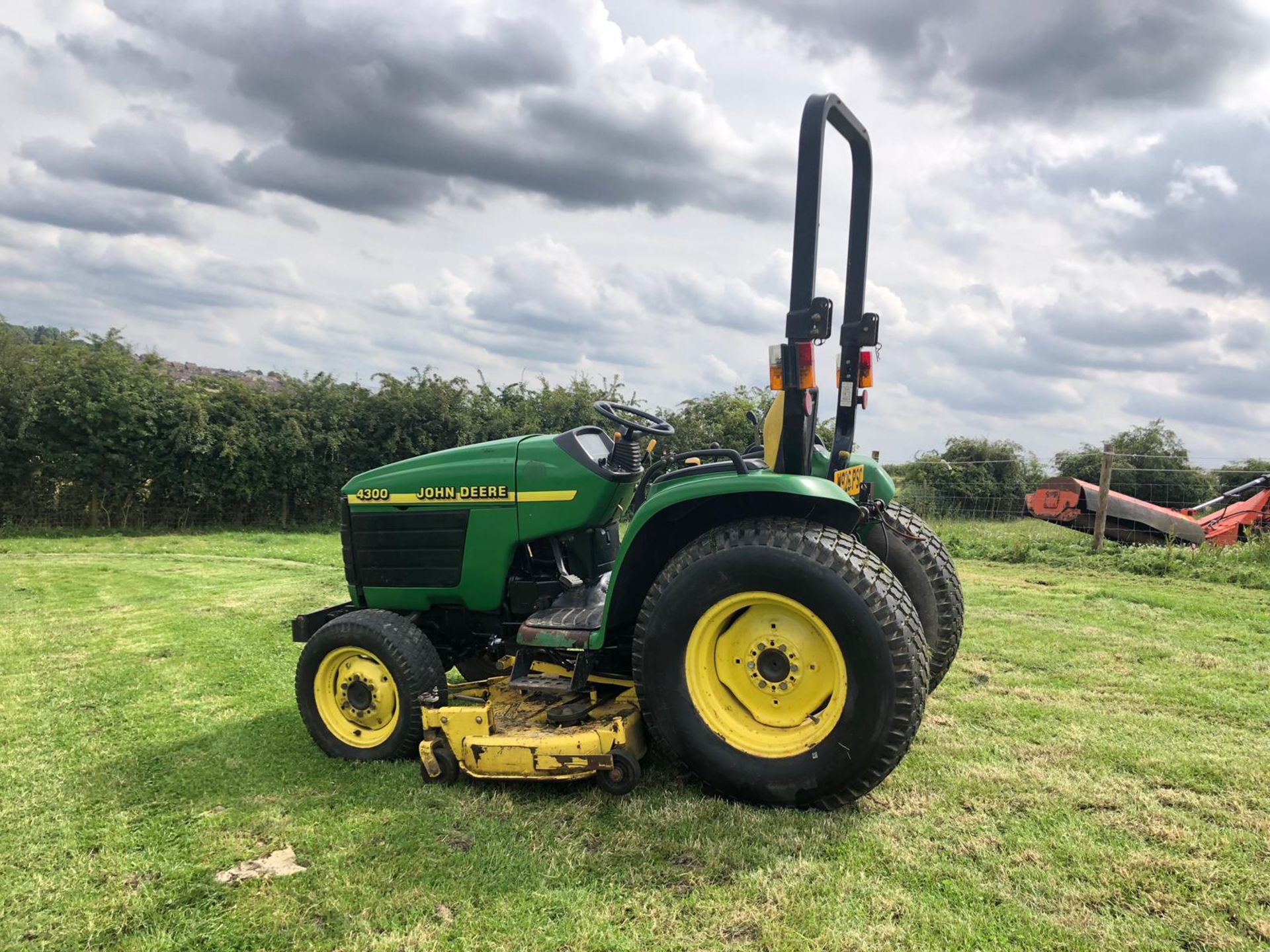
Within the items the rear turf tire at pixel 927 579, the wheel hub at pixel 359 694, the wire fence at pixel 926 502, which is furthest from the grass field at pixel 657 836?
the wire fence at pixel 926 502

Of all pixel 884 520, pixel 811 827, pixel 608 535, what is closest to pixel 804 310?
pixel 884 520

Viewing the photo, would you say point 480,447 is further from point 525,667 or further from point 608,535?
point 525,667

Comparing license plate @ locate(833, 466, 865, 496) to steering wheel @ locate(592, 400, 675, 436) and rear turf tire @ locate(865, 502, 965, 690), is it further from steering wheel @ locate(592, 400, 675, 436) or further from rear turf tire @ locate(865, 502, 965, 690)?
steering wheel @ locate(592, 400, 675, 436)

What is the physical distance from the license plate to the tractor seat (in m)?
0.32

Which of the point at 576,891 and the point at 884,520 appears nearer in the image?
the point at 576,891

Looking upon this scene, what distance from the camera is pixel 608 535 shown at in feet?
13.1

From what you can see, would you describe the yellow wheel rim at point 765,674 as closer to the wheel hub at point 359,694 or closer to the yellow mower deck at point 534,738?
the yellow mower deck at point 534,738

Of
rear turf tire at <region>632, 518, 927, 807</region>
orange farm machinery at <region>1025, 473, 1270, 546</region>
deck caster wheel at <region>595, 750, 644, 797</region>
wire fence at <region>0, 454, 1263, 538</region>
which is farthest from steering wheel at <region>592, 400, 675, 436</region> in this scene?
wire fence at <region>0, 454, 1263, 538</region>

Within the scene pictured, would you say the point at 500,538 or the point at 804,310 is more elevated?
the point at 804,310

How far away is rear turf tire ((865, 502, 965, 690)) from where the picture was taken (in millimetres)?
3811

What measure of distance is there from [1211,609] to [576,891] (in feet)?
20.1

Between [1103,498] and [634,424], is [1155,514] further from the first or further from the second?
[634,424]

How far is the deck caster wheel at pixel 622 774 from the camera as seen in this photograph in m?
2.98

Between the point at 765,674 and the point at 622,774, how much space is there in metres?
0.64
